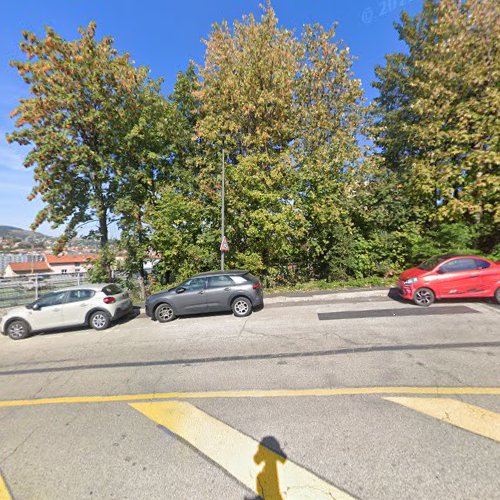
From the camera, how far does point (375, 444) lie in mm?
2725

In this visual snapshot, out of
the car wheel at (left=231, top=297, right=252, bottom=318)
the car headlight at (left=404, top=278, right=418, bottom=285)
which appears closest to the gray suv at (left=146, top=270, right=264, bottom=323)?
the car wheel at (left=231, top=297, right=252, bottom=318)

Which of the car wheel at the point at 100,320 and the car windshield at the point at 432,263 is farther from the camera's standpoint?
the car wheel at the point at 100,320

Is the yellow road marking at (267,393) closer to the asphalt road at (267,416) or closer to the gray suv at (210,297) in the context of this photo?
the asphalt road at (267,416)

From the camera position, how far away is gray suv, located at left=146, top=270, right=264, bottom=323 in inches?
323

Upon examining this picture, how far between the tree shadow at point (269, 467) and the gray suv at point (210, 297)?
5.28 m

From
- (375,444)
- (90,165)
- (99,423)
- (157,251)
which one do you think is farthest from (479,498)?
(90,165)

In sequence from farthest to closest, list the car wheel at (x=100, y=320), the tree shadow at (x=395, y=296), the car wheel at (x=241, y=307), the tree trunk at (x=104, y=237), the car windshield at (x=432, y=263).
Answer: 1. the tree trunk at (x=104, y=237)
2. the car wheel at (x=100, y=320)
3. the tree shadow at (x=395, y=296)
4. the car wheel at (x=241, y=307)
5. the car windshield at (x=432, y=263)

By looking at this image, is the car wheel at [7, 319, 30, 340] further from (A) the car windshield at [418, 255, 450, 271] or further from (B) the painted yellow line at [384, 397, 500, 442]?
(A) the car windshield at [418, 255, 450, 271]

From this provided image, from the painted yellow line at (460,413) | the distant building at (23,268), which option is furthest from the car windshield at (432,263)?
the distant building at (23,268)

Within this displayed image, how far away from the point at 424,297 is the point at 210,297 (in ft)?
21.1

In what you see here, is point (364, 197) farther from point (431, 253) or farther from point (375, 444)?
point (375, 444)

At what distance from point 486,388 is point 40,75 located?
18926mm

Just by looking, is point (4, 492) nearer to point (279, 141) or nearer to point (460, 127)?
point (279, 141)

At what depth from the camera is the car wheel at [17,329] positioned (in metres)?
8.35
